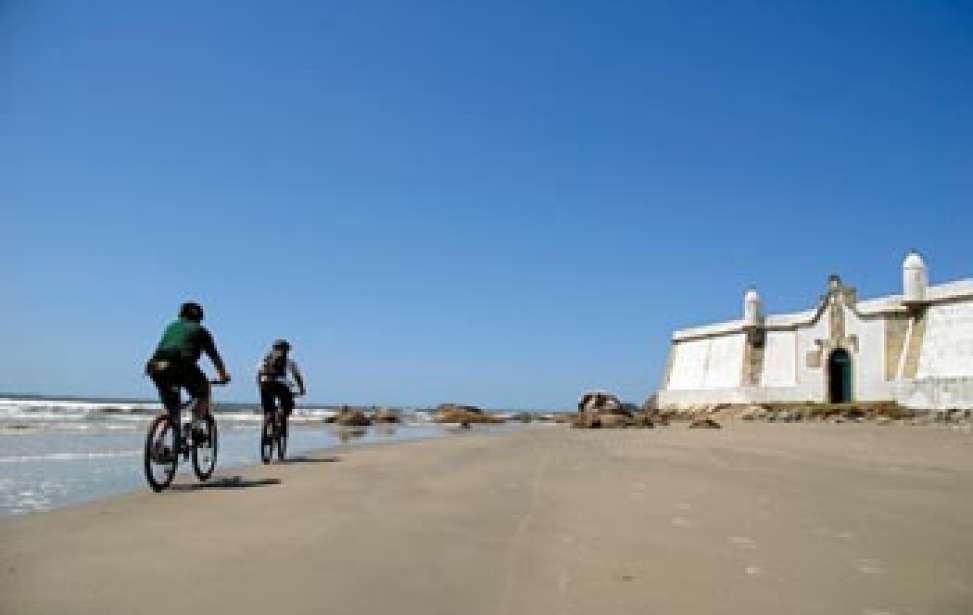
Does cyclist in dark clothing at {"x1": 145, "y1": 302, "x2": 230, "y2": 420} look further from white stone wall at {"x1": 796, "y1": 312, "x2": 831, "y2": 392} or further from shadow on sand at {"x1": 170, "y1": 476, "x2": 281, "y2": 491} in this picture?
white stone wall at {"x1": 796, "y1": 312, "x2": 831, "y2": 392}

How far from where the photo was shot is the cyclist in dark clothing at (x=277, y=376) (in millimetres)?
11203

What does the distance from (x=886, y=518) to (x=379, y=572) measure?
3816 millimetres

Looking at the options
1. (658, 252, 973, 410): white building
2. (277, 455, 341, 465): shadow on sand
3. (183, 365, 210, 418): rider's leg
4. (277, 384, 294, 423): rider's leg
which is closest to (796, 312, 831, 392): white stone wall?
(658, 252, 973, 410): white building

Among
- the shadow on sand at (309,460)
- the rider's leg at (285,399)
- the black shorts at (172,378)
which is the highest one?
the black shorts at (172,378)

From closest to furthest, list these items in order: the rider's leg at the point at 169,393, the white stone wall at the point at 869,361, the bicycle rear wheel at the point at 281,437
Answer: the rider's leg at the point at 169,393 → the bicycle rear wheel at the point at 281,437 → the white stone wall at the point at 869,361

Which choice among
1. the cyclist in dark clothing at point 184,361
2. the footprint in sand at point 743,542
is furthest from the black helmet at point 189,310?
the footprint in sand at point 743,542

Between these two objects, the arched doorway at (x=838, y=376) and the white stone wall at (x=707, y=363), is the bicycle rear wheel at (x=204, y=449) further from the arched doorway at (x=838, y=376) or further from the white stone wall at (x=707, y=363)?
the white stone wall at (x=707, y=363)

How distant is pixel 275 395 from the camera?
37.1 ft

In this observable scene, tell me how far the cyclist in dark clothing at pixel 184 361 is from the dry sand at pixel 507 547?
0.94m

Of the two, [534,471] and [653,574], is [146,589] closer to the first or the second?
[653,574]

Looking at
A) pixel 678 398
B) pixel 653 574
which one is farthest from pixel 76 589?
pixel 678 398

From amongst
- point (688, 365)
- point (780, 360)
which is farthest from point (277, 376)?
point (688, 365)

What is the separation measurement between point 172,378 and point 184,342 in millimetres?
391

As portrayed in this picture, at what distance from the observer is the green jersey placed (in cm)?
770
